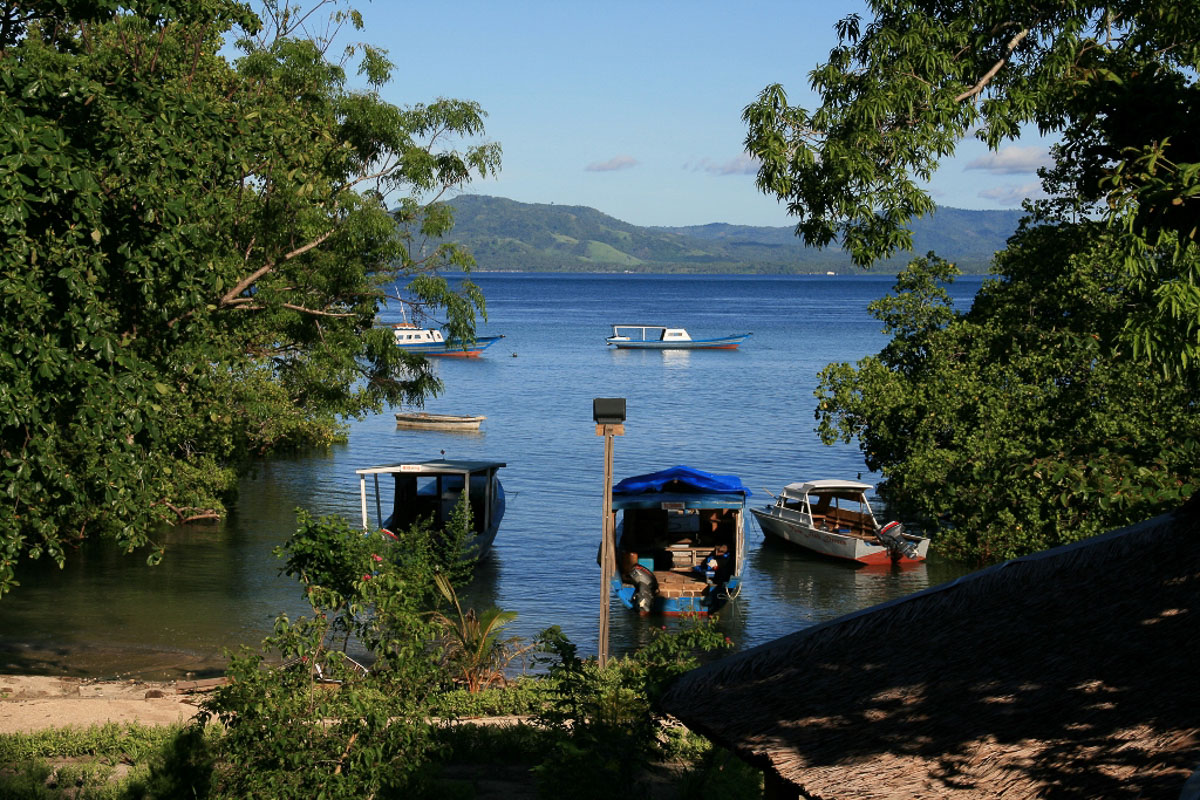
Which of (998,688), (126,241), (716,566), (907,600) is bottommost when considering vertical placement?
(716,566)

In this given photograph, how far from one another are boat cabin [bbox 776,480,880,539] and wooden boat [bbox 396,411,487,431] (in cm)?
1942

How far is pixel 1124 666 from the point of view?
5715 millimetres

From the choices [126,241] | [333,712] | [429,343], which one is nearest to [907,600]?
[333,712]

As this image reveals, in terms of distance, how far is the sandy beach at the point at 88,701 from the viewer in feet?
→ 42.8

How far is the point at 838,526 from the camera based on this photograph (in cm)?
2809

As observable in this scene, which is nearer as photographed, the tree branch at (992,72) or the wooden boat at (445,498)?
the tree branch at (992,72)

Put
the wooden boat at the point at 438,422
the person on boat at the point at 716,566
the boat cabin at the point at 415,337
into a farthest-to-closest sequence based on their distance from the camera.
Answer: the boat cabin at the point at 415,337
the wooden boat at the point at 438,422
the person on boat at the point at 716,566

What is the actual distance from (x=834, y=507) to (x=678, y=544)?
298 inches

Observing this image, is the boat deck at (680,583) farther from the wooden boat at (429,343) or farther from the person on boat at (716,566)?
the wooden boat at (429,343)

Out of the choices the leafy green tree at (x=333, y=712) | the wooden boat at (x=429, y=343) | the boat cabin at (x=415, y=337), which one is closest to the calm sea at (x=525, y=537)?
the wooden boat at (x=429, y=343)

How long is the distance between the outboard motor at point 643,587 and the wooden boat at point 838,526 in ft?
23.4

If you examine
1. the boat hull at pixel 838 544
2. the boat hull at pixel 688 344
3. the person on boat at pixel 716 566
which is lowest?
the boat hull at pixel 838 544

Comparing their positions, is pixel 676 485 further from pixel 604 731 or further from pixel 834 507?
pixel 604 731

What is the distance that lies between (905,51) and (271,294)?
12072 mm
